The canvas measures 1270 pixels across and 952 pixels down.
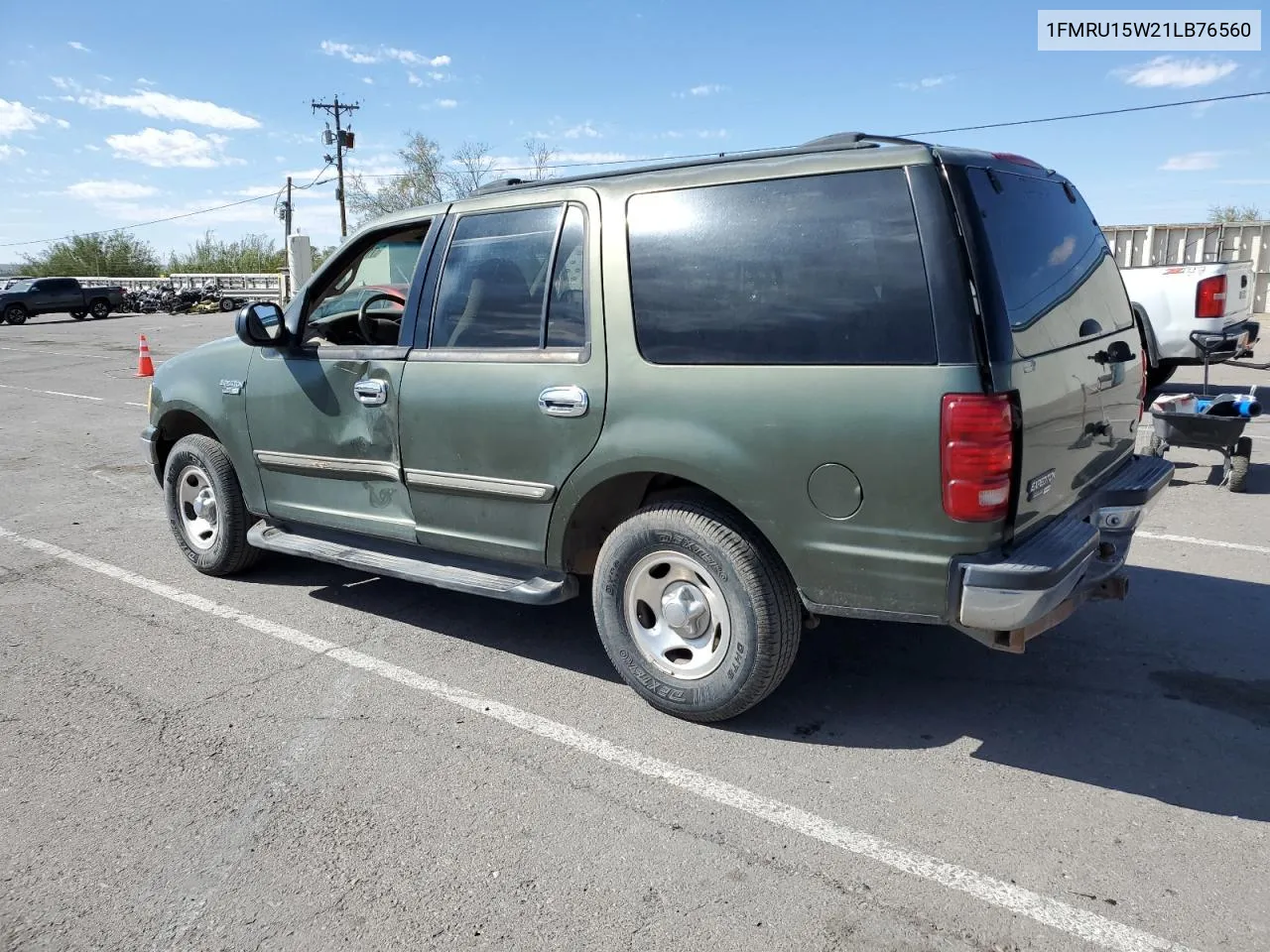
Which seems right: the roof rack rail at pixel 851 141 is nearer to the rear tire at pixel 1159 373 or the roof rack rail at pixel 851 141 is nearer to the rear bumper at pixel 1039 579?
the rear bumper at pixel 1039 579

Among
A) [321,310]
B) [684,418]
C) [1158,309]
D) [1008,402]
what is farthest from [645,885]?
[1158,309]

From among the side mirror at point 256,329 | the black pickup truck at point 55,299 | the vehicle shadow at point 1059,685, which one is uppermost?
the black pickup truck at point 55,299

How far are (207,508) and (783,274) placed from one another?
3823mm

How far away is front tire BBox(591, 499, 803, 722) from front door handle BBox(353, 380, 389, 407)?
1.26m

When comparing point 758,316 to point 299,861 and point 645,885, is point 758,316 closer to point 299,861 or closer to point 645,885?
point 645,885

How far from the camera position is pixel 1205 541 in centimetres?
580

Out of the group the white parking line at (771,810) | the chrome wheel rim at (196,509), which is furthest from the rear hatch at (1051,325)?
the chrome wheel rim at (196,509)

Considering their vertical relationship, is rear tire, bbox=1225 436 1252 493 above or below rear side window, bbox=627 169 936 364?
below

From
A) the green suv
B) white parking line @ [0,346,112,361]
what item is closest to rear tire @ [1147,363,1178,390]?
the green suv

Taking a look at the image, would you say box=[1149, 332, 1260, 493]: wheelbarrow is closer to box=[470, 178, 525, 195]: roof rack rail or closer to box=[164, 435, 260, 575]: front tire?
box=[470, 178, 525, 195]: roof rack rail

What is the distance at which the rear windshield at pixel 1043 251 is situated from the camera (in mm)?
3092

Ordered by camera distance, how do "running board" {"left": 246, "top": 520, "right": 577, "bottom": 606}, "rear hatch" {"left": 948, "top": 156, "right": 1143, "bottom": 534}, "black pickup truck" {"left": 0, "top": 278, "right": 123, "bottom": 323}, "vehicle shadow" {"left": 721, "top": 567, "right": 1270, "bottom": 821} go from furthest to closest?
"black pickup truck" {"left": 0, "top": 278, "right": 123, "bottom": 323}
"running board" {"left": 246, "top": 520, "right": 577, "bottom": 606}
"vehicle shadow" {"left": 721, "top": 567, "right": 1270, "bottom": 821}
"rear hatch" {"left": 948, "top": 156, "right": 1143, "bottom": 534}

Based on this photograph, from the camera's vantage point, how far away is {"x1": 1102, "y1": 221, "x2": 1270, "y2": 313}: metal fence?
62.3ft

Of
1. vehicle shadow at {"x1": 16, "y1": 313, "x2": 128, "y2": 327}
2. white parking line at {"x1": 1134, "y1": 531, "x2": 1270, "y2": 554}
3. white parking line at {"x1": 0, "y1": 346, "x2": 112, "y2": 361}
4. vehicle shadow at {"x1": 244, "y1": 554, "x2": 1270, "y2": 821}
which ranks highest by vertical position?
vehicle shadow at {"x1": 16, "y1": 313, "x2": 128, "y2": 327}
